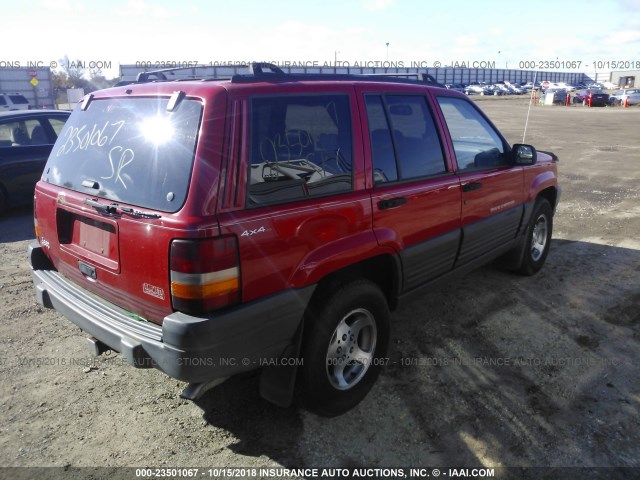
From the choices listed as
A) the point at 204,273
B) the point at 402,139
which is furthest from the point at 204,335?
the point at 402,139

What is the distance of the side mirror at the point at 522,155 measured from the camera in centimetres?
434

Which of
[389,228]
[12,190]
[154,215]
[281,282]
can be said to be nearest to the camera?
[154,215]

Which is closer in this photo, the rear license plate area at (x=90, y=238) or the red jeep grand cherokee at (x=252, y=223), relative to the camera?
the red jeep grand cherokee at (x=252, y=223)

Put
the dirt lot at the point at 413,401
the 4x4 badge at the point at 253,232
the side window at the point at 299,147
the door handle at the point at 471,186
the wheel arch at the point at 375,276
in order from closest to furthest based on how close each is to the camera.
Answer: the 4x4 badge at the point at 253,232
the side window at the point at 299,147
the dirt lot at the point at 413,401
the wheel arch at the point at 375,276
the door handle at the point at 471,186

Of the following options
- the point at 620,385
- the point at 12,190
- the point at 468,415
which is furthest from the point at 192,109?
A: the point at 12,190

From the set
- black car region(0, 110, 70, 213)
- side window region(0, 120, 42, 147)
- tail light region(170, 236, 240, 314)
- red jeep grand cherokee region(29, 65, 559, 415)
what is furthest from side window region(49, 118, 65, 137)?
tail light region(170, 236, 240, 314)

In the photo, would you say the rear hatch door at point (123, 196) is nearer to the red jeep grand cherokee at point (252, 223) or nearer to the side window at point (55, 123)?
the red jeep grand cherokee at point (252, 223)

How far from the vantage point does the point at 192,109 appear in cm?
237

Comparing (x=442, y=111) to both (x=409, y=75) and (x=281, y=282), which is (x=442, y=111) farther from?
(x=281, y=282)

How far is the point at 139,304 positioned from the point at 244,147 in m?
1.00

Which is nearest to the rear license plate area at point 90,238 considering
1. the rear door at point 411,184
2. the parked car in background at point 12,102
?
the rear door at point 411,184

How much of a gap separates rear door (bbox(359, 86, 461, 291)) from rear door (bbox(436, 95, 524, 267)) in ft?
0.62

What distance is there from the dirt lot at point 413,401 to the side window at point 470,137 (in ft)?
4.40

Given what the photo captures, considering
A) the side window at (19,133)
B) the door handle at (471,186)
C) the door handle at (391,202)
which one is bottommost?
the door handle at (391,202)
